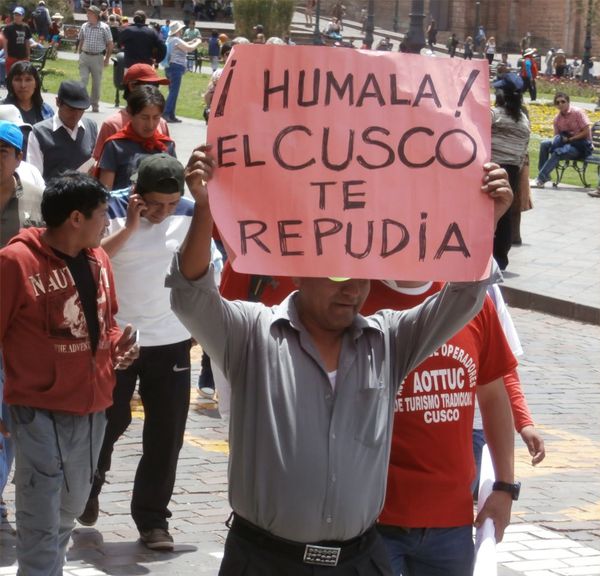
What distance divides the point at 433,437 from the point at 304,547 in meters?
0.72

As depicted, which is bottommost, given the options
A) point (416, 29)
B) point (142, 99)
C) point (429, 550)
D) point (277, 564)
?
point (416, 29)

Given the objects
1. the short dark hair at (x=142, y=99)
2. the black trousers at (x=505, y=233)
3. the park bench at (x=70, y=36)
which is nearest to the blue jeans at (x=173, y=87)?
the black trousers at (x=505, y=233)

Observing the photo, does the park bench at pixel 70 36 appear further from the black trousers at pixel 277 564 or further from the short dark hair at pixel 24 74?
the black trousers at pixel 277 564

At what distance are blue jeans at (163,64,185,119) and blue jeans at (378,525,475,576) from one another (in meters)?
19.4

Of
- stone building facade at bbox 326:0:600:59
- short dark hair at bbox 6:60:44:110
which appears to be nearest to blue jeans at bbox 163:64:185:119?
short dark hair at bbox 6:60:44:110

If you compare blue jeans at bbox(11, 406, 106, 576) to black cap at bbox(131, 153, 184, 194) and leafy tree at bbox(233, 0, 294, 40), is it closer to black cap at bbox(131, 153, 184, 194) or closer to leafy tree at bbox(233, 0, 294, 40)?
black cap at bbox(131, 153, 184, 194)

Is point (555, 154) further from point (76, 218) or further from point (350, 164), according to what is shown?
point (350, 164)

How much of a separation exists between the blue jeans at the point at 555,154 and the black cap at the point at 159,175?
1476cm

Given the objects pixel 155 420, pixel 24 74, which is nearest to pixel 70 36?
pixel 24 74

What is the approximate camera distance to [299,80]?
137 inches

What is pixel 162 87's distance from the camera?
31969mm

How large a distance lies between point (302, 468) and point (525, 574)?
268 centimetres

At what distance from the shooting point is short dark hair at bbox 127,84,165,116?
7250 mm

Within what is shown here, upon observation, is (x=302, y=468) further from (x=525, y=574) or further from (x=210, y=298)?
(x=525, y=574)
